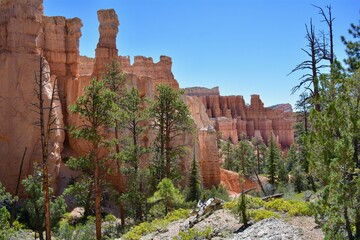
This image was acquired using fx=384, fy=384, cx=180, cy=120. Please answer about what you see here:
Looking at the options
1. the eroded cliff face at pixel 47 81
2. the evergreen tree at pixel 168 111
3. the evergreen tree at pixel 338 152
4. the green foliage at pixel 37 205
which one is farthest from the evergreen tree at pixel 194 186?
the evergreen tree at pixel 338 152

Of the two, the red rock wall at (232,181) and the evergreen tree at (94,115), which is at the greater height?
the evergreen tree at (94,115)

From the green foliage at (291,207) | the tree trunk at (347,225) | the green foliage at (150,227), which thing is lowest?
the green foliage at (150,227)

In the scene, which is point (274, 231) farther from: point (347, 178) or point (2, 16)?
point (2, 16)

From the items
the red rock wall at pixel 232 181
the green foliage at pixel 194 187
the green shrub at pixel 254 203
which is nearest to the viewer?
the green shrub at pixel 254 203

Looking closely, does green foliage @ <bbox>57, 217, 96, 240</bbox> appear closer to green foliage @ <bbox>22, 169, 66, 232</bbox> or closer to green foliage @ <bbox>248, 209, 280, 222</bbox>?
green foliage @ <bbox>22, 169, 66, 232</bbox>

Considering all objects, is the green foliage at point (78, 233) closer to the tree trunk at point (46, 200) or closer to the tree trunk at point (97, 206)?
the tree trunk at point (97, 206)

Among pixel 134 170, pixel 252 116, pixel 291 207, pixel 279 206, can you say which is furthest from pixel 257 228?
pixel 252 116

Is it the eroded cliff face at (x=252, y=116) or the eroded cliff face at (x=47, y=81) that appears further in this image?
the eroded cliff face at (x=252, y=116)

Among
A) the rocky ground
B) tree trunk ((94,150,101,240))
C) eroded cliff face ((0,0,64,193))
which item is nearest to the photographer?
the rocky ground

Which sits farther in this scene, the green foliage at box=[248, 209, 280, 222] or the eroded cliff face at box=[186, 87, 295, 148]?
the eroded cliff face at box=[186, 87, 295, 148]

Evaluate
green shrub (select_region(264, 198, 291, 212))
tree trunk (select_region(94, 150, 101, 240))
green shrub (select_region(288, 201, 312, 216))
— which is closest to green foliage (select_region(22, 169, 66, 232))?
tree trunk (select_region(94, 150, 101, 240))

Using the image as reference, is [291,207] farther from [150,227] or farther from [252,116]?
[252,116]

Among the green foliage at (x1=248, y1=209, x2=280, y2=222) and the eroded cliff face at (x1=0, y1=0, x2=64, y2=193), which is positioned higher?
the eroded cliff face at (x1=0, y1=0, x2=64, y2=193)

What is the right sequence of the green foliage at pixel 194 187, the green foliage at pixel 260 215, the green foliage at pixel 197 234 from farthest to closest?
1. the green foliage at pixel 194 187
2. the green foliage at pixel 260 215
3. the green foliage at pixel 197 234
